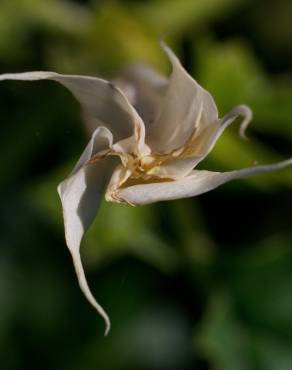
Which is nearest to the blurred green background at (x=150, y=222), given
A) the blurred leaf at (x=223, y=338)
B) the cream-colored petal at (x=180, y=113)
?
the blurred leaf at (x=223, y=338)

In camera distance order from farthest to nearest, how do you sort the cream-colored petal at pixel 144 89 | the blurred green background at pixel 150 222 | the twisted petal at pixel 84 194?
1. the blurred green background at pixel 150 222
2. the cream-colored petal at pixel 144 89
3. the twisted petal at pixel 84 194

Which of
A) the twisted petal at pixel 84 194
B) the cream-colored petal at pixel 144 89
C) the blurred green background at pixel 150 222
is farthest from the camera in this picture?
the blurred green background at pixel 150 222

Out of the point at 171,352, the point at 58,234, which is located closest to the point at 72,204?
the point at 58,234

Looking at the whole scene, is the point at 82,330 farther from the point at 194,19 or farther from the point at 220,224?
the point at 194,19

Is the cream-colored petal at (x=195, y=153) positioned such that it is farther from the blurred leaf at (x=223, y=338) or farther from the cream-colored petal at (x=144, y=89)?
the blurred leaf at (x=223, y=338)

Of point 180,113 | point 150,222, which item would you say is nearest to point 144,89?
point 180,113

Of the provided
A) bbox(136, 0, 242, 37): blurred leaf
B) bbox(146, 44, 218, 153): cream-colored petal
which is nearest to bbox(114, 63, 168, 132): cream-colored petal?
bbox(146, 44, 218, 153): cream-colored petal

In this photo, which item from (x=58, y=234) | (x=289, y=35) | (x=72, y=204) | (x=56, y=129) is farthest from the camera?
(x=289, y=35)

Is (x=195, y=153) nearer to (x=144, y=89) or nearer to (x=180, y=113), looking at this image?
(x=180, y=113)
